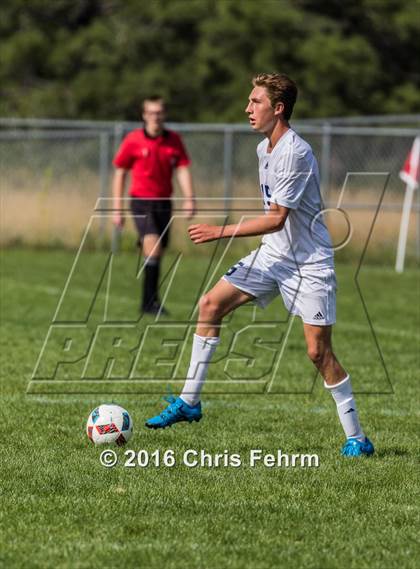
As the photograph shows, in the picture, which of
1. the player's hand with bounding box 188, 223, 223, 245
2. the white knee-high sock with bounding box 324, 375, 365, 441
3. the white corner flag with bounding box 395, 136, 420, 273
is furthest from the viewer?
the white corner flag with bounding box 395, 136, 420, 273

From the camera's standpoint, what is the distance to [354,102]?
30812mm

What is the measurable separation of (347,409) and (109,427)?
4.31 feet

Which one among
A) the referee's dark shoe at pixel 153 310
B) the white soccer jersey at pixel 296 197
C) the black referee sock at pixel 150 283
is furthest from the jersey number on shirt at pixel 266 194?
the black referee sock at pixel 150 283

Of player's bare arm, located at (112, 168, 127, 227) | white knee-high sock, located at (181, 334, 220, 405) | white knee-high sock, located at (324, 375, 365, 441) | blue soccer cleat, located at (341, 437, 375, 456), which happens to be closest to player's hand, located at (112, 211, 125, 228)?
player's bare arm, located at (112, 168, 127, 227)

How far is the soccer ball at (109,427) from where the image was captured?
6.43 meters

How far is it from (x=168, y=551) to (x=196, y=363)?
8.05ft

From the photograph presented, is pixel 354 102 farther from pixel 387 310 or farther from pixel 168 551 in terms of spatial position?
pixel 168 551

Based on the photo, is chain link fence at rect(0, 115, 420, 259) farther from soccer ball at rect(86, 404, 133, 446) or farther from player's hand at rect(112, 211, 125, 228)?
soccer ball at rect(86, 404, 133, 446)

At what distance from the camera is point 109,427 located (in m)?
6.44

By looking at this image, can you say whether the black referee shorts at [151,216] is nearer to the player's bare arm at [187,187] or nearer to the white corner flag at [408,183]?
the player's bare arm at [187,187]

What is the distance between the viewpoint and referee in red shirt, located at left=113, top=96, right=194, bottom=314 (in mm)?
12680

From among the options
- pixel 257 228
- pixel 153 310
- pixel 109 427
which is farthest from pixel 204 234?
pixel 153 310

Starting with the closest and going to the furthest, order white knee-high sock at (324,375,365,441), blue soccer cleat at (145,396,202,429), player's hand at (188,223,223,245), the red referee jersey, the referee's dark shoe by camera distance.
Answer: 1. player's hand at (188,223,223,245)
2. white knee-high sock at (324,375,365,441)
3. blue soccer cleat at (145,396,202,429)
4. the referee's dark shoe
5. the red referee jersey

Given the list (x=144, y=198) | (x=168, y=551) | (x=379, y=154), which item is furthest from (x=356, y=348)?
(x=379, y=154)
